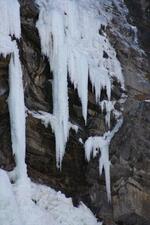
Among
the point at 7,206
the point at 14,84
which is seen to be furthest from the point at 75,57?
the point at 7,206

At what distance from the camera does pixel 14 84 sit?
10516 millimetres

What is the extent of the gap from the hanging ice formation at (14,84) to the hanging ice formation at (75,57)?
36.5 inches

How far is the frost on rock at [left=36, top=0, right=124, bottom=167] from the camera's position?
37.2 feet

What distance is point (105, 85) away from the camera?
1279 cm

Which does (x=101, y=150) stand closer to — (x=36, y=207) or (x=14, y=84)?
(x=36, y=207)

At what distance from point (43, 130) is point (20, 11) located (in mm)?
2634

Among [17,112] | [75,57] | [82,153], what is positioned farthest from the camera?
[75,57]

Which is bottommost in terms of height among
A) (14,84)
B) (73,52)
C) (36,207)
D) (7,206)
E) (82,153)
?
(36,207)

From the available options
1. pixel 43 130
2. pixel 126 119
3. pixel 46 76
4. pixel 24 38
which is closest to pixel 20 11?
pixel 24 38

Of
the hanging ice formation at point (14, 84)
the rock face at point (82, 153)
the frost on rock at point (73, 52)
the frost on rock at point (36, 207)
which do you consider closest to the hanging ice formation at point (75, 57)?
the frost on rock at point (73, 52)

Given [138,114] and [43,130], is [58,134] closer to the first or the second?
[43,130]

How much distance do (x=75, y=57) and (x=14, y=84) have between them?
214 cm

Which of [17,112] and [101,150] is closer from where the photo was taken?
[17,112]

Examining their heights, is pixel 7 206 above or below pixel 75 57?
below
